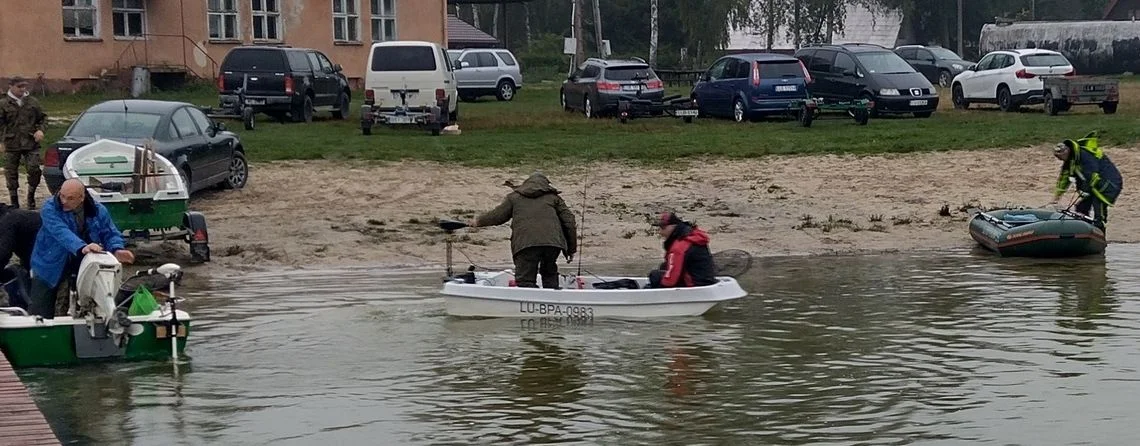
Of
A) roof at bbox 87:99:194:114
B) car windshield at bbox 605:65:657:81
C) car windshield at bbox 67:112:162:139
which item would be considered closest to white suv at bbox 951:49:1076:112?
car windshield at bbox 605:65:657:81

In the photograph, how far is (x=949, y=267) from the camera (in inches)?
733

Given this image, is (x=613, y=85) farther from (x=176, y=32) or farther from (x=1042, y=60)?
(x=176, y=32)

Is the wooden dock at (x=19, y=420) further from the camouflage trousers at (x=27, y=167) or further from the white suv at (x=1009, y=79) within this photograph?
the white suv at (x=1009, y=79)

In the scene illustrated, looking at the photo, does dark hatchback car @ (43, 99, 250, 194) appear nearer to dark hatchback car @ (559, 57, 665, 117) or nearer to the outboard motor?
the outboard motor

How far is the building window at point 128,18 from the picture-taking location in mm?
42281

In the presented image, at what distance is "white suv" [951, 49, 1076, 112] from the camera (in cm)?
3547

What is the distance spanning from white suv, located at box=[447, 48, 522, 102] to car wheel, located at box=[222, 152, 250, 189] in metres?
23.0

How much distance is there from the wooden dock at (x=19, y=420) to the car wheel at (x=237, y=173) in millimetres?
12015

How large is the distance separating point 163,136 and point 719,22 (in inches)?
2013

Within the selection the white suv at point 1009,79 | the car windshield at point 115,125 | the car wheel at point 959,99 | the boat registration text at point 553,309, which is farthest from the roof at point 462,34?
the boat registration text at point 553,309

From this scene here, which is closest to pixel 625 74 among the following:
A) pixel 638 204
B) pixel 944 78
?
pixel 638 204

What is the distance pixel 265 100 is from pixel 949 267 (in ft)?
57.5

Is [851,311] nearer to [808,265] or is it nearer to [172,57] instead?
[808,265]

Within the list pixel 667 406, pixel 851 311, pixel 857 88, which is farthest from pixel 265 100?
pixel 667 406
